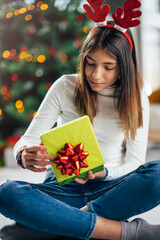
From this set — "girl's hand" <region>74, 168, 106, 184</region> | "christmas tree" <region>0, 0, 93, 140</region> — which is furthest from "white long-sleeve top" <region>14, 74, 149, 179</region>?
"christmas tree" <region>0, 0, 93, 140</region>

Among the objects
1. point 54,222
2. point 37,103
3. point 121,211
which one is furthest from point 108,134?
point 37,103

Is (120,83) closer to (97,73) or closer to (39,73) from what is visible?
(97,73)

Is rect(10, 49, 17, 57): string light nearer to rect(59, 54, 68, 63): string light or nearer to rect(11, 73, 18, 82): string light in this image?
rect(11, 73, 18, 82): string light

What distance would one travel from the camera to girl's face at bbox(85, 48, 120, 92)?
1114 mm

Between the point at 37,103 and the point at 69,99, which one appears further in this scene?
the point at 37,103

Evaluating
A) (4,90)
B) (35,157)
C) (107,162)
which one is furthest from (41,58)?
(35,157)

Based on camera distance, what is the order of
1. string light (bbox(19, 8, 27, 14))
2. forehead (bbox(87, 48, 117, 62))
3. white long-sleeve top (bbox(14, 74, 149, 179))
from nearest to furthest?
1. forehead (bbox(87, 48, 117, 62))
2. white long-sleeve top (bbox(14, 74, 149, 179))
3. string light (bbox(19, 8, 27, 14))

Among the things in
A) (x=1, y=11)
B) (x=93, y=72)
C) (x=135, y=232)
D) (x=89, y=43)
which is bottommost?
(x=135, y=232)

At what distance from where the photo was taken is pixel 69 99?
1.29 meters

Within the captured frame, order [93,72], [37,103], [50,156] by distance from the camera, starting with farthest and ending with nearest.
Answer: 1. [37,103]
2. [93,72]
3. [50,156]

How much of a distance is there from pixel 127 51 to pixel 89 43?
15cm

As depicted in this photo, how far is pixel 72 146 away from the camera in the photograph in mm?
1005

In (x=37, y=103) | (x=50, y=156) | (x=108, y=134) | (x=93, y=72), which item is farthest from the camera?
(x=37, y=103)

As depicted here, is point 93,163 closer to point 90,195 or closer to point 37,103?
point 90,195
